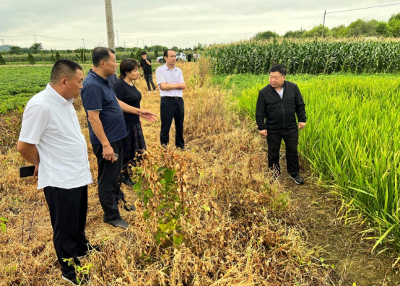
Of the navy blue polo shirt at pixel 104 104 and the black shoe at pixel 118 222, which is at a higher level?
the navy blue polo shirt at pixel 104 104

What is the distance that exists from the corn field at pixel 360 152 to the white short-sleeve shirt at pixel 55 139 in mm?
2319

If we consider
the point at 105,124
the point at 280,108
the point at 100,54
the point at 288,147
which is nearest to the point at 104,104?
the point at 105,124

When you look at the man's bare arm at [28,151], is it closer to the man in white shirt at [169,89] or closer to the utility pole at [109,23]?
the man in white shirt at [169,89]

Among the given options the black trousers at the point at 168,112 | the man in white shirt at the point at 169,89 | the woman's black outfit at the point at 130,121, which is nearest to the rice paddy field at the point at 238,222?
the woman's black outfit at the point at 130,121

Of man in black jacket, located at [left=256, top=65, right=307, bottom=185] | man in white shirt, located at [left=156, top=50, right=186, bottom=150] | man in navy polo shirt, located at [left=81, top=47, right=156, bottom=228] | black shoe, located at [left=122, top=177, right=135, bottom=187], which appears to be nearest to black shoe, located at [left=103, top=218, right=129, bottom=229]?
man in navy polo shirt, located at [left=81, top=47, right=156, bottom=228]

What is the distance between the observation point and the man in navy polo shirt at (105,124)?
235cm

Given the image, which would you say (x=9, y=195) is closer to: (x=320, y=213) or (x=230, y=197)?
(x=230, y=197)

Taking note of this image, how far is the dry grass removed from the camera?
1677 millimetres

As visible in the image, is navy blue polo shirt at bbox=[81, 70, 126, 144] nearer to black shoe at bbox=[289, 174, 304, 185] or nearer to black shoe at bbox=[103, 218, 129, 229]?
black shoe at bbox=[103, 218, 129, 229]

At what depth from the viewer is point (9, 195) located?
3240mm

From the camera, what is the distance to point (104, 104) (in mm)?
2502

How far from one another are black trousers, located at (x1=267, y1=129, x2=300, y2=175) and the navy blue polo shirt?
1.99 metres

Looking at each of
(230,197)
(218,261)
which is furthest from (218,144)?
(218,261)

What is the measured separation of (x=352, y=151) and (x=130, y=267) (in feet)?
8.30
